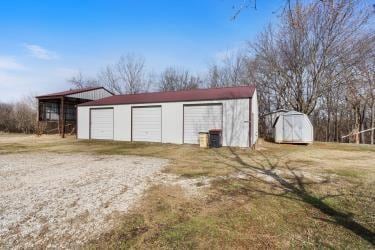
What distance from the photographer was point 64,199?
14.4 ft

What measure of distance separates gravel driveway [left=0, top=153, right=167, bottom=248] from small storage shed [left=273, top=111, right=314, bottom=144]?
10.1m

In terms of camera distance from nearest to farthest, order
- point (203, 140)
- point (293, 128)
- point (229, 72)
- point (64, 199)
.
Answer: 1. point (64, 199)
2. point (203, 140)
3. point (293, 128)
4. point (229, 72)

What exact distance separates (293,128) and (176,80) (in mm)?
23572

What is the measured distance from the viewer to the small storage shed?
1430cm

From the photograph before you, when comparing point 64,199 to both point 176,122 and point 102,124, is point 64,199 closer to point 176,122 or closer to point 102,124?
point 176,122

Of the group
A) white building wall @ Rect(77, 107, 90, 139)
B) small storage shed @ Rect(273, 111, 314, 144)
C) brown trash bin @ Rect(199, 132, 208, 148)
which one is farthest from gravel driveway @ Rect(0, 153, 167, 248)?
small storage shed @ Rect(273, 111, 314, 144)

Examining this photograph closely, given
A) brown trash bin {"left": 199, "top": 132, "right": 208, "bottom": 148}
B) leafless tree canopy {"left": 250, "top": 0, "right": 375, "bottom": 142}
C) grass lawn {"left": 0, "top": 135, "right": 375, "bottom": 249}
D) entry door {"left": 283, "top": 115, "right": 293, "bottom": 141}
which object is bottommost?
grass lawn {"left": 0, "top": 135, "right": 375, "bottom": 249}

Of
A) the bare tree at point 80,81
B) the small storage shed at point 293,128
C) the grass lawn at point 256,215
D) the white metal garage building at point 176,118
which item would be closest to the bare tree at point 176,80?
the bare tree at point 80,81

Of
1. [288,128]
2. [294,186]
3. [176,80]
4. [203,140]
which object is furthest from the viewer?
[176,80]

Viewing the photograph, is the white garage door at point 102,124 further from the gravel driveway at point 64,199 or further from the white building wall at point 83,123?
the gravel driveway at point 64,199

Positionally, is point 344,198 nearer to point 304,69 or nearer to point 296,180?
point 296,180

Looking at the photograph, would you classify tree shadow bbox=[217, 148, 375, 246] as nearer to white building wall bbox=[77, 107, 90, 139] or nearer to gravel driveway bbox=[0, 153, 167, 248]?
gravel driveway bbox=[0, 153, 167, 248]

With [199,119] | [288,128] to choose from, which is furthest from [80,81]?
[288,128]

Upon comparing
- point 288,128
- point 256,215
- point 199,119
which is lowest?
point 256,215
